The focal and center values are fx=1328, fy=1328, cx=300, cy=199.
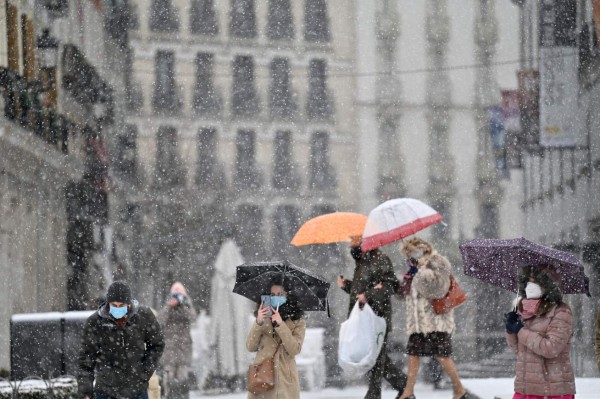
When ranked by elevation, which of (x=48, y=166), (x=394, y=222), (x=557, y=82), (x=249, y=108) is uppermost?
(x=249, y=108)

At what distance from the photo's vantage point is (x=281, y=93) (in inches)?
2359

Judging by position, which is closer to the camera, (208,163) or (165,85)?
(208,163)

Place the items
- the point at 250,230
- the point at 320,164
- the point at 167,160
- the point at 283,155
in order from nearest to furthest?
the point at 250,230 < the point at 167,160 < the point at 320,164 < the point at 283,155

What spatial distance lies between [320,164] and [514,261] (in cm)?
5098

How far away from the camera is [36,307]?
2633 cm

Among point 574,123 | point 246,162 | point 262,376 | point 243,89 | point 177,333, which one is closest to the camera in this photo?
point 262,376

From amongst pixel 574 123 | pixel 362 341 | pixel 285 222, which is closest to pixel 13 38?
pixel 574 123

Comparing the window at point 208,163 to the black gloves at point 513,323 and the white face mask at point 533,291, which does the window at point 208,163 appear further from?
the white face mask at point 533,291

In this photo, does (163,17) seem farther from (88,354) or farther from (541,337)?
(541,337)

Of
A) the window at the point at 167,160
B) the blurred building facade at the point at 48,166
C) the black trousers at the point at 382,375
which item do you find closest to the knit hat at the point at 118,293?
the black trousers at the point at 382,375

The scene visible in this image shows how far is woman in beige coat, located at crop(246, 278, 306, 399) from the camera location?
27.5 ft

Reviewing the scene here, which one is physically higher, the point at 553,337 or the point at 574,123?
the point at 574,123

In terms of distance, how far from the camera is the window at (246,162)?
189 ft

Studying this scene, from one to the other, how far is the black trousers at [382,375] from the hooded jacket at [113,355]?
12.2 feet
